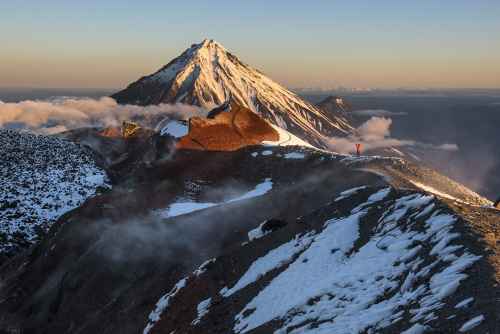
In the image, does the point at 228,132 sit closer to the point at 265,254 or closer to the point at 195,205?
the point at 195,205

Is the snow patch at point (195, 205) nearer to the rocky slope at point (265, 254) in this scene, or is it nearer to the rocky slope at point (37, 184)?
the rocky slope at point (265, 254)

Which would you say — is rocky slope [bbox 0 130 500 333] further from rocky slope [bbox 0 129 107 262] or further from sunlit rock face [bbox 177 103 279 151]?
rocky slope [bbox 0 129 107 262]

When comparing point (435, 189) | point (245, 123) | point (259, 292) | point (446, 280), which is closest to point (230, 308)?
point (259, 292)

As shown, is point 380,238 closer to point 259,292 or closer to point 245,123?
point 259,292

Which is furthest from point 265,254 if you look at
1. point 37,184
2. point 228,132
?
point 37,184

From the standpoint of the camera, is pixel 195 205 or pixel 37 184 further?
pixel 37 184

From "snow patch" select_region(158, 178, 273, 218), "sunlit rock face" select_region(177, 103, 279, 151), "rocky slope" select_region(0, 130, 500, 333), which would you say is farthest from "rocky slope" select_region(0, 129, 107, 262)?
"snow patch" select_region(158, 178, 273, 218)

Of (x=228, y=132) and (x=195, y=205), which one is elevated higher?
(x=228, y=132)
